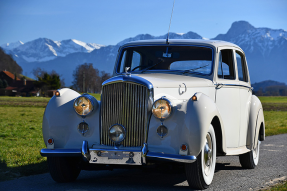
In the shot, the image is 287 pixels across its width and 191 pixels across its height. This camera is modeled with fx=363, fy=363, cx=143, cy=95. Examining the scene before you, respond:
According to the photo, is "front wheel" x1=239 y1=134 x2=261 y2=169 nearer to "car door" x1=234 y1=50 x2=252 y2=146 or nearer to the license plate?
"car door" x1=234 y1=50 x2=252 y2=146

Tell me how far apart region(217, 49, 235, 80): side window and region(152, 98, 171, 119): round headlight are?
1.76 meters

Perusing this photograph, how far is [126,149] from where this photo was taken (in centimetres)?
444

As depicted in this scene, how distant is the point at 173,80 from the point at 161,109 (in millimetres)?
795

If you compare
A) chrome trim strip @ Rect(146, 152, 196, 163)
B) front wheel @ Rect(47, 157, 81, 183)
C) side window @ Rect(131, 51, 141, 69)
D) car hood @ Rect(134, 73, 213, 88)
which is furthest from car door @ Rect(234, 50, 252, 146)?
front wheel @ Rect(47, 157, 81, 183)

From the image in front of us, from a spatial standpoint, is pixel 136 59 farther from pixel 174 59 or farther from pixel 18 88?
→ pixel 18 88

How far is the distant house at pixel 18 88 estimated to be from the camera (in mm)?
130575

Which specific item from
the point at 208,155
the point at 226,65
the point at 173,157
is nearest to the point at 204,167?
the point at 208,155

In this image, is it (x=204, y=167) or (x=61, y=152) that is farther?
(x=204, y=167)

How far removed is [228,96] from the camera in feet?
19.2

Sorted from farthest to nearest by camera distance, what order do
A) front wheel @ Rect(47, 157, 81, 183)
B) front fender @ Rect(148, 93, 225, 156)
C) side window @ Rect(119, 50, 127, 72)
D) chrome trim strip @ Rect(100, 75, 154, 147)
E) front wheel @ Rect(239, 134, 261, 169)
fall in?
front wheel @ Rect(239, 134, 261, 169) → side window @ Rect(119, 50, 127, 72) → front wheel @ Rect(47, 157, 81, 183) → chrome trim strip @ Rect(100, 75, 154, 147) → front fender @ Rect(148, 93, 225, 156)

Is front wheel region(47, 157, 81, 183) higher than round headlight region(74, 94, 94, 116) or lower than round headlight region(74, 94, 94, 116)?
lower

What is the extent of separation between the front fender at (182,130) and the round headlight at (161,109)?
0.20 ft

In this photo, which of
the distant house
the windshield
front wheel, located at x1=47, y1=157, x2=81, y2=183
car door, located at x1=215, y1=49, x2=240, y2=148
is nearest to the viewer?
front wheel, located at x1=47, y1=157, x2=81, y2=183

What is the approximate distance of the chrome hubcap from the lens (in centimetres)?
483
